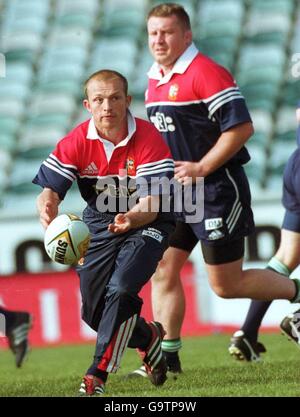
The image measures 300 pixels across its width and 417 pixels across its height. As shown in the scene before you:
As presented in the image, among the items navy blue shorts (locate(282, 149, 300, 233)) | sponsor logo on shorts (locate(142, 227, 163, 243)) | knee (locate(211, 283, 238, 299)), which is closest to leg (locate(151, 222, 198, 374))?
knee (locate(211, 283, 238, 299))

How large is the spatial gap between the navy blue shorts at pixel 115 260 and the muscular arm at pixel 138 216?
0.12m

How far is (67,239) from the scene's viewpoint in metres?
6.02

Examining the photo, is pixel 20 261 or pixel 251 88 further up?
pixel 251 88

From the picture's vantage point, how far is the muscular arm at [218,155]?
22.6ft

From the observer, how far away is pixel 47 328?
11820 mm

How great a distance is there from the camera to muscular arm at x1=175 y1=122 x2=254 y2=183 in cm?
689

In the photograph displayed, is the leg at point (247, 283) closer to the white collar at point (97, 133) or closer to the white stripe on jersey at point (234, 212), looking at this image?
the white stripe on jersey at point (234, 212)

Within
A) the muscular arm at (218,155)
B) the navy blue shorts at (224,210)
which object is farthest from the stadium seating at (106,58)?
the muscular arm at (218,155)

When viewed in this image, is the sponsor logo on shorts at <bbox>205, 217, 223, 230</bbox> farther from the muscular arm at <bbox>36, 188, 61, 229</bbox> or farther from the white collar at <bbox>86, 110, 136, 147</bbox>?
the muscular arm at <bbox>36, 188, 61, 229</bbox>

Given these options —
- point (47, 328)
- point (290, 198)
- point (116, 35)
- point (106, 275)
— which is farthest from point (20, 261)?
point (116, 35)

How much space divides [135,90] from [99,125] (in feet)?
33.5

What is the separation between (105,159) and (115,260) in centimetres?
56

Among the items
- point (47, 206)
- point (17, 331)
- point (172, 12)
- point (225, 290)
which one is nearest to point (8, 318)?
point (17, 331)

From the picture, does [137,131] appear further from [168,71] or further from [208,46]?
[208,46]
